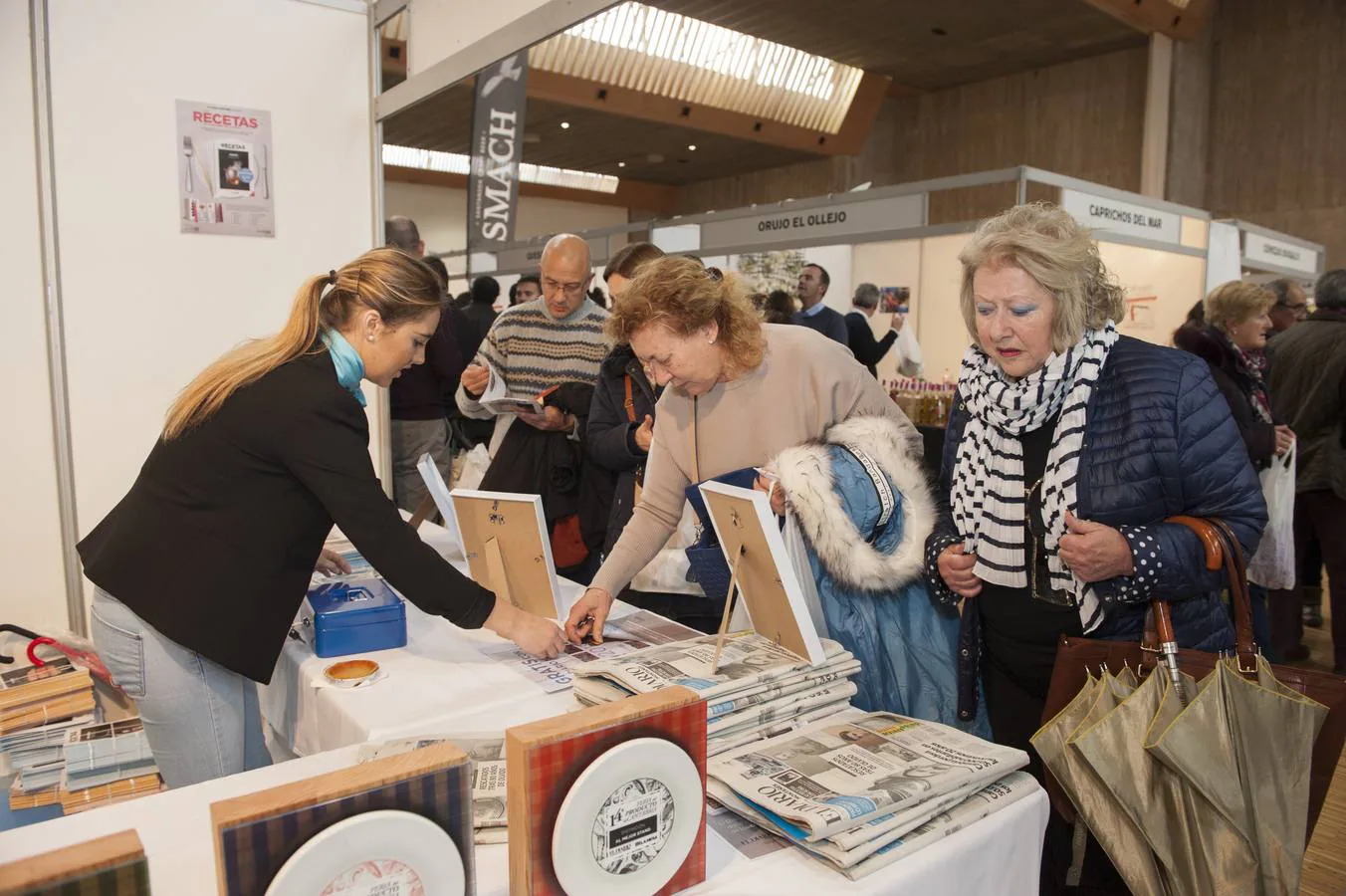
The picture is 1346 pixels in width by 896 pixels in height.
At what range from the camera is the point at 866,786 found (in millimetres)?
1059

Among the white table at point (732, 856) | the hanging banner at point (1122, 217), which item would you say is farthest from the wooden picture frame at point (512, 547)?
the hanging banner at point (1122, 217)

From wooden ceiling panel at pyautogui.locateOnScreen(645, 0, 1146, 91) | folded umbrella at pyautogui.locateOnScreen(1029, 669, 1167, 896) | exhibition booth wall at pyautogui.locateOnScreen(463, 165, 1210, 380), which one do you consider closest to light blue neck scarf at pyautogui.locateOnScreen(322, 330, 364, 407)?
folded umbrella at pyautogui.locateOnScreen(1029, 669, 1167, 896)

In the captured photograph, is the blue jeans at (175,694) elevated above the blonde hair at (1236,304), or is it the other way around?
the blonde hair at (1236,304)

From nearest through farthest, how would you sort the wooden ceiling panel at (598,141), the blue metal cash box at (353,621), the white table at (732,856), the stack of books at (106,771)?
the white table at (732,856) → the blue metal cash box at (353,621) → the stack of books at (106,771) → the wooden ceiling panel at (598,141)

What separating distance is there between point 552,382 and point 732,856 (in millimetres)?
1984

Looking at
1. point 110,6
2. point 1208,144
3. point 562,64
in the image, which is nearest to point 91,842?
point 110,6

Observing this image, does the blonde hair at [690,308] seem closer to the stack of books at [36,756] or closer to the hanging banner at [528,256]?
the stack of books at [36,756]

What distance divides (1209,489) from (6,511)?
304 centimetres

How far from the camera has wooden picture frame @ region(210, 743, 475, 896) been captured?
711 millimetres

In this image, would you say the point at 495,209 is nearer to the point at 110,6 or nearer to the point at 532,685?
the point at 110,6

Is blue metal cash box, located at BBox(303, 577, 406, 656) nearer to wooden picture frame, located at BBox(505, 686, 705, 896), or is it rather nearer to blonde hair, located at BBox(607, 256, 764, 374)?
blonde hair, located at BBox(607, 256, 764, 374)

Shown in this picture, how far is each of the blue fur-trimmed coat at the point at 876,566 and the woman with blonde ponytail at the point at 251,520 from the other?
558 millimetres

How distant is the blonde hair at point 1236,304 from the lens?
11.1 feet

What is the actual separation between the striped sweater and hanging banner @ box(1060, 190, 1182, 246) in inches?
91.0
